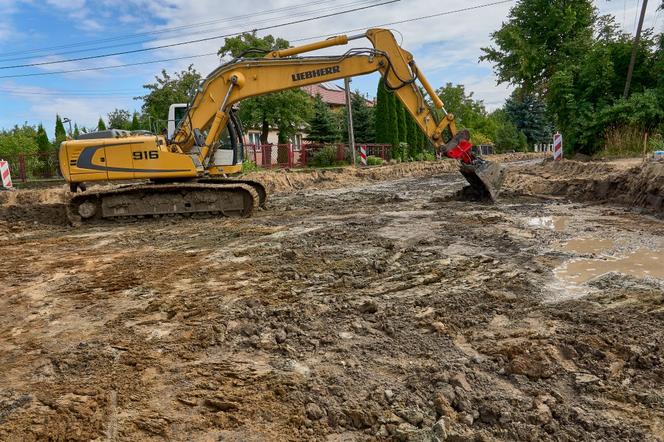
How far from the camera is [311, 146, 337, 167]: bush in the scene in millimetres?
27672

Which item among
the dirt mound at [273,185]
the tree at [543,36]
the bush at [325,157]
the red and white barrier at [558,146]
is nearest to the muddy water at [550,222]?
the dirt mound at [273,185]

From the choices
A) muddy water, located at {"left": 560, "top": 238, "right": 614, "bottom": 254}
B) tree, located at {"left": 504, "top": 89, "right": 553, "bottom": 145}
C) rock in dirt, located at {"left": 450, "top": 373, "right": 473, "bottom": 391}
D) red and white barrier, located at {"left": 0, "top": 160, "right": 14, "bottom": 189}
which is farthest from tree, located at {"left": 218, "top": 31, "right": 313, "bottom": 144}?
tree, located at {"left": 504, "top": 89, "right": 553, "bottom": 145}

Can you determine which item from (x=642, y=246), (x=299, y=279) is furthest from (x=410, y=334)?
(x=642, y=246)

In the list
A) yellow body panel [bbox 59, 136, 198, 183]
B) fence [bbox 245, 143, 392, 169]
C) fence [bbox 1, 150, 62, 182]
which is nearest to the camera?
yellow body panel [bbox 59, 136, 198, 183]

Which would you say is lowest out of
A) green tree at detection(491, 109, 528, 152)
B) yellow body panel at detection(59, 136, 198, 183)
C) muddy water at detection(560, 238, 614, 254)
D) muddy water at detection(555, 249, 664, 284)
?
muddy water at detection(555, 249, 664, 284)

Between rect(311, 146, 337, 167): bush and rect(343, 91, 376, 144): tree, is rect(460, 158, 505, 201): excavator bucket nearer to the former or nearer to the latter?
rect(311, 146, 337, 167): bush

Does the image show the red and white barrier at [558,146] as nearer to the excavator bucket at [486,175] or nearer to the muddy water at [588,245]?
the excavator bucket at [486,175]

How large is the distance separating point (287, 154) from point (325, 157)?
7.17 ft

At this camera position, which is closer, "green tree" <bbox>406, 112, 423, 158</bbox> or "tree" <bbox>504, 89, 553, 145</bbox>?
"green tree" <bbox>406, 112, 423, 158</bbox>

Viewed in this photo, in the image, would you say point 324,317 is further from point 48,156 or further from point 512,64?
point 512,64

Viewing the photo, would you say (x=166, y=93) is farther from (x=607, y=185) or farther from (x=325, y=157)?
(x=607, y=185)

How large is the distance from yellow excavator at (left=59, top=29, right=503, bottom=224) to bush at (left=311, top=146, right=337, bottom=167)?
17597 mm

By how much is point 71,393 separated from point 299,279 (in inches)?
101

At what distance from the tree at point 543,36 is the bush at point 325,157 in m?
11.8
